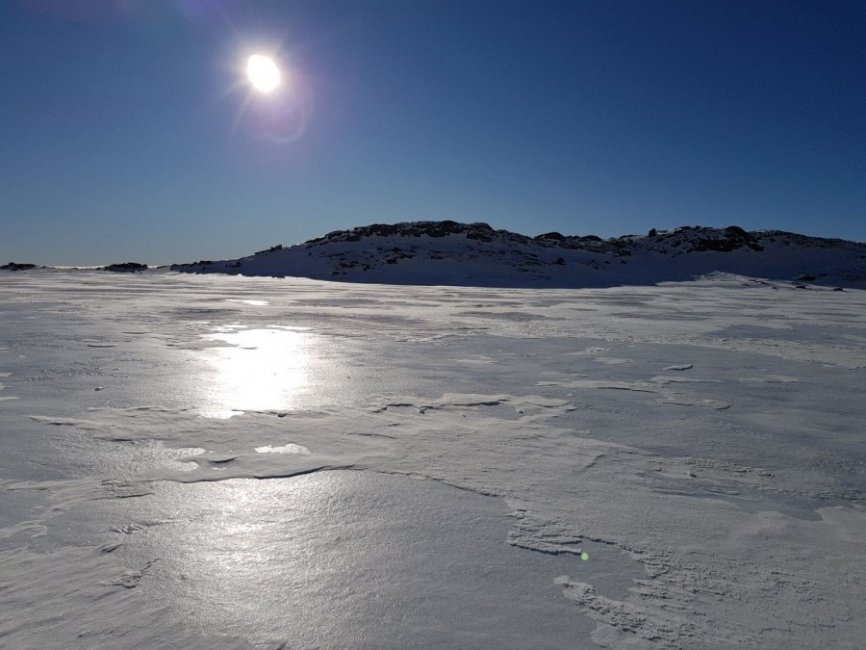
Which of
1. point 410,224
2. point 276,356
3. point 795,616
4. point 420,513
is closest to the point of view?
point 795,616

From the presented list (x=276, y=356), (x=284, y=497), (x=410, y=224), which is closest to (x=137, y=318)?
(x=276, y=356)

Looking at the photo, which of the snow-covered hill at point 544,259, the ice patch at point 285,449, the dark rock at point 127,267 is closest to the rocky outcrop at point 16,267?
the dark rock at point 127,267

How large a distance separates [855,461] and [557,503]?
6.46 feet

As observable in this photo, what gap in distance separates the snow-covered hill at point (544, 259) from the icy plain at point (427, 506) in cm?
2463

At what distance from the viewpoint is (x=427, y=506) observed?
90.6 inches

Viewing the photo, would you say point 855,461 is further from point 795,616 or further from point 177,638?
point 177,638

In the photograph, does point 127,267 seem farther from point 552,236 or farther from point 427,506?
point 427,506

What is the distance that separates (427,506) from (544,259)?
117 feet

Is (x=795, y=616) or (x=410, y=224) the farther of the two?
(x=410, y=224)

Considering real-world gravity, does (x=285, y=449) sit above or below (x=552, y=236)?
below

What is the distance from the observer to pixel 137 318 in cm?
932

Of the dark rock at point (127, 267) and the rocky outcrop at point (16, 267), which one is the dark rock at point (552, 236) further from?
the rocky outcrop at point (16, 267)

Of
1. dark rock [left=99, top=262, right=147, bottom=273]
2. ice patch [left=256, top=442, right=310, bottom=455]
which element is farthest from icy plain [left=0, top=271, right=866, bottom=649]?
dark rock [left=99, top=262, right=147, bottom=273]

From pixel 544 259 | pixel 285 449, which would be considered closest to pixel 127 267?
pixel 544 259
